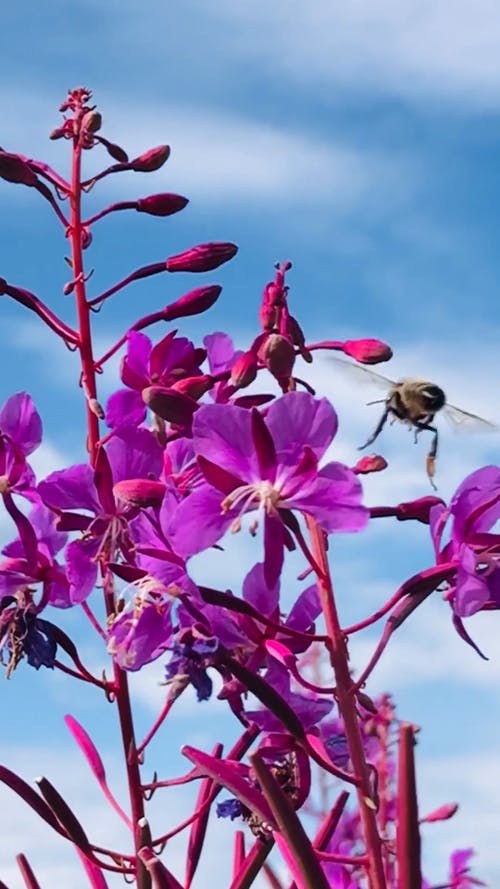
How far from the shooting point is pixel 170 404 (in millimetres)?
2795

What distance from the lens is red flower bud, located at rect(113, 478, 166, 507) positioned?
9.45ft

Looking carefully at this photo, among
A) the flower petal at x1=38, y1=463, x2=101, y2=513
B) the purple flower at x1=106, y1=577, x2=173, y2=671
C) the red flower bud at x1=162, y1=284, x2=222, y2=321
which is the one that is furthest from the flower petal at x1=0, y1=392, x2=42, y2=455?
the purple flower at x1=106, y1=577, x2=173, y2=671

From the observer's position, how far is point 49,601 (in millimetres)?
3316

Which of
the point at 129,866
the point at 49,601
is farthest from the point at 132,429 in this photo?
the point at 129,866

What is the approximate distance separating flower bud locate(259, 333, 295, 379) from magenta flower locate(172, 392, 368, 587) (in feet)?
0.42

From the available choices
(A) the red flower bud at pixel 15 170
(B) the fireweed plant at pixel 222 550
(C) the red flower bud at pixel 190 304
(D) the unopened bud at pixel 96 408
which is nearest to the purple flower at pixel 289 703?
(B) the fireweed plant at pixel 222 550

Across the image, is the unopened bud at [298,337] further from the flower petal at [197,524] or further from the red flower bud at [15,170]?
the red flower bud at [15,170]

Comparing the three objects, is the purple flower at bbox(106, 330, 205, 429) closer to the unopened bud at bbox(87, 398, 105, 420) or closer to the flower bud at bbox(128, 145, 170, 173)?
the unopened bud at bbox(87, 398, 105, 420)

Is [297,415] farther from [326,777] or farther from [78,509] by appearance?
[326,777]

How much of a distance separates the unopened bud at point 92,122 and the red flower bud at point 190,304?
2.18ft

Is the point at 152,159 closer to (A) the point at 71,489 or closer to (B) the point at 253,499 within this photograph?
(A) the point at 71,489

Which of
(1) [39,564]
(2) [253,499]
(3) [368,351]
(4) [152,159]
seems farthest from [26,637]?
(4) [152,159]

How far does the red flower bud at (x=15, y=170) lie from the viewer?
12.2 ft

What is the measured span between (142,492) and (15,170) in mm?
1334
